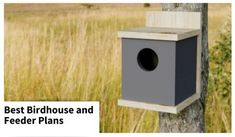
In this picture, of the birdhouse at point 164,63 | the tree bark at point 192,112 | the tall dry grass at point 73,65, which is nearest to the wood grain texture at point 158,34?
the birdhouse at point 164,63

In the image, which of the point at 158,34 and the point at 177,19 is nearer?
the point at 158,34

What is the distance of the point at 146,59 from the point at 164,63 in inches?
8.9

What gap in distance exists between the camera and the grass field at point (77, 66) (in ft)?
10.2

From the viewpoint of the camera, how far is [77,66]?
341cm

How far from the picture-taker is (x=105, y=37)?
3656mm

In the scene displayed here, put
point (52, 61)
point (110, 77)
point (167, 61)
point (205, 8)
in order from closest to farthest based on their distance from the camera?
point (167, 61) < point (205, 8) < point (110, 77) < point (52, 61)

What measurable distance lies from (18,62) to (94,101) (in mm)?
784

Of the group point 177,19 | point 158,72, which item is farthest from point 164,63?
point 177,19

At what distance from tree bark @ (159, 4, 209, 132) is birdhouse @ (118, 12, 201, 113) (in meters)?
0.04

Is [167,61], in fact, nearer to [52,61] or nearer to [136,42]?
[136,42]

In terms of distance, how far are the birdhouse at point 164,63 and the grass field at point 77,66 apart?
30.8 inches

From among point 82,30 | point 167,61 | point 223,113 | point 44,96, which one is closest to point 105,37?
point 82,30

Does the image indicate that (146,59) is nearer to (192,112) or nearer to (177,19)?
(177,19)

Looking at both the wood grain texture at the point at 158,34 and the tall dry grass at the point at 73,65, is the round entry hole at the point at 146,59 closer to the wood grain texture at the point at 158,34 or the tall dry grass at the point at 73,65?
the wood grain texture at the point at 158,34
